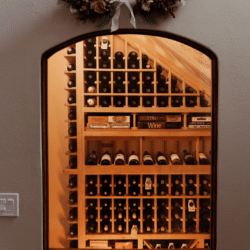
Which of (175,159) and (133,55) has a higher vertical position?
(133,55)

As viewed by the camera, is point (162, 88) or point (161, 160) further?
point (162, 88)

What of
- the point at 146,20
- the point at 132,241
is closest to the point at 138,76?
the point at 146,20

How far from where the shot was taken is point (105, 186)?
2139mm

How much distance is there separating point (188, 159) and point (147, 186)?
40 cm

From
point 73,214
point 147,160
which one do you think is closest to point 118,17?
point 147,160

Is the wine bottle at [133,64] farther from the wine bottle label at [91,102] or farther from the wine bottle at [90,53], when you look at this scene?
the wine bottle label at [91,102]

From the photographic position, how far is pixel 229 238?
132cm

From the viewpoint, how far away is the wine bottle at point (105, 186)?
208 centimetres

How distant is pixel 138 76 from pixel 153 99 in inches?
9.2

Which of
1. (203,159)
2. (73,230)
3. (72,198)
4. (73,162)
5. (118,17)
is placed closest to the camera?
(118,17)

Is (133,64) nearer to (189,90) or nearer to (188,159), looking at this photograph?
(189,90)

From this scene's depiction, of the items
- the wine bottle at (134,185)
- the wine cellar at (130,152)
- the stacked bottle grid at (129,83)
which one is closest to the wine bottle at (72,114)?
the wine cellar at (130,152)

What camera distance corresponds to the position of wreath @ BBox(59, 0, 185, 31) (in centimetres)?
121

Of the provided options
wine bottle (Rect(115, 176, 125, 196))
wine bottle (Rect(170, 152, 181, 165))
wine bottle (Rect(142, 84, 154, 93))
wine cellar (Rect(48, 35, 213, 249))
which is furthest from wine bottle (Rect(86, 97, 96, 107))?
wine bottle (Rect(170, 152, 181, 165))
